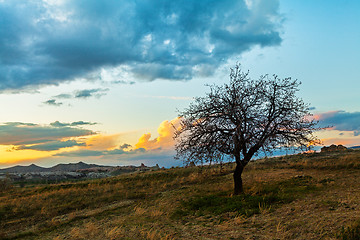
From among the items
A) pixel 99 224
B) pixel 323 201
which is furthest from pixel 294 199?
pixel 99 224

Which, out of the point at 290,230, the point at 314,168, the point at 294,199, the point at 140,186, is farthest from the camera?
the point at 140,186

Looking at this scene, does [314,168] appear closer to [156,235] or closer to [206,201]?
[206,201]

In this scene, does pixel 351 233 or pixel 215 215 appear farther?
pixel 215 215

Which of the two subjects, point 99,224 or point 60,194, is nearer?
point 99,224

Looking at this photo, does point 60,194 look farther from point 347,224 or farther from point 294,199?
point 347,224

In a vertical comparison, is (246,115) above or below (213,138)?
above

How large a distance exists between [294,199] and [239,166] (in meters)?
4.54

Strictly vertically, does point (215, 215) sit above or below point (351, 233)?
below

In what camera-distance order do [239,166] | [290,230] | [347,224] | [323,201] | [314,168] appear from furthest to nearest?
[314,168] → [239,166] → [323,201] → [290,230] → [347,224]

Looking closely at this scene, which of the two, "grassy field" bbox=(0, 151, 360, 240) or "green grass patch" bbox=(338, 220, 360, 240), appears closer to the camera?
"green grass patch" bbox=(338, 220, 360, 240)

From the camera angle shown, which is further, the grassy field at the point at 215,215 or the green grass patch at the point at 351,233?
the grassy field at the point at 215,215

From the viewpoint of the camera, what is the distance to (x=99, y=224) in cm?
1592

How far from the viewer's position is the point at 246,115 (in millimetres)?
17328

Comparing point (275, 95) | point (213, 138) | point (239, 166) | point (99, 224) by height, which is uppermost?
point (275, 95)
